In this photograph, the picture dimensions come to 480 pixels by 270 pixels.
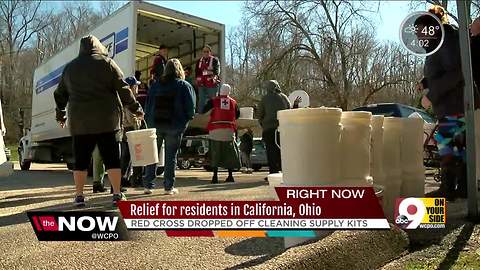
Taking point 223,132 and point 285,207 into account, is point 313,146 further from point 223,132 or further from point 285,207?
point 223,132

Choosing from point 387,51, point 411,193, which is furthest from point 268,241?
point 387,51

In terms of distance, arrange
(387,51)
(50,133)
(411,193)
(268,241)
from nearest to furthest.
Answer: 1. (268,241)
2. (411,193)
3. (50,133)
4. (387,51)

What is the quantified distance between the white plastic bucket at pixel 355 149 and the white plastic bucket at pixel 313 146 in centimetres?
12

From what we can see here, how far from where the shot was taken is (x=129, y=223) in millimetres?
3432

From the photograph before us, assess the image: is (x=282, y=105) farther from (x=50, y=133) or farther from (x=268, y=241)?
(x=50, y=133)

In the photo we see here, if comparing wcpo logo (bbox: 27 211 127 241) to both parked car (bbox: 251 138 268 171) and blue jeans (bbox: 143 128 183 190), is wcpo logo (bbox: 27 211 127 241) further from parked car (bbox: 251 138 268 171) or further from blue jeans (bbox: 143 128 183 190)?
parked car (bbox: 251 138 268 171)

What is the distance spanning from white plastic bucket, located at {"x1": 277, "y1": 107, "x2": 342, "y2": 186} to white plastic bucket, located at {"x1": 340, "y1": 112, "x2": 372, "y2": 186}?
12 cm

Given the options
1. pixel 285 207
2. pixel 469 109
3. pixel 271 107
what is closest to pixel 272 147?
pixel 271 107

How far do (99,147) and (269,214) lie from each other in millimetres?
2836

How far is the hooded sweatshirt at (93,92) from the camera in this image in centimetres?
544

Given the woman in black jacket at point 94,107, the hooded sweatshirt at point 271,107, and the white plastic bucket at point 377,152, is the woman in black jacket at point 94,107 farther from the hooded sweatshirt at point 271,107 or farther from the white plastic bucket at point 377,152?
the hooded sweatshirt at point 271,107

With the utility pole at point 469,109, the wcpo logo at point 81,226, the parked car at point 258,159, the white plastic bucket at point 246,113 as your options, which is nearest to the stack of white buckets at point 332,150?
the utility pole at point 469,109

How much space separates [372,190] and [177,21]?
9.19 meters

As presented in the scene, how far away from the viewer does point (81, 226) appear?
3.38m
